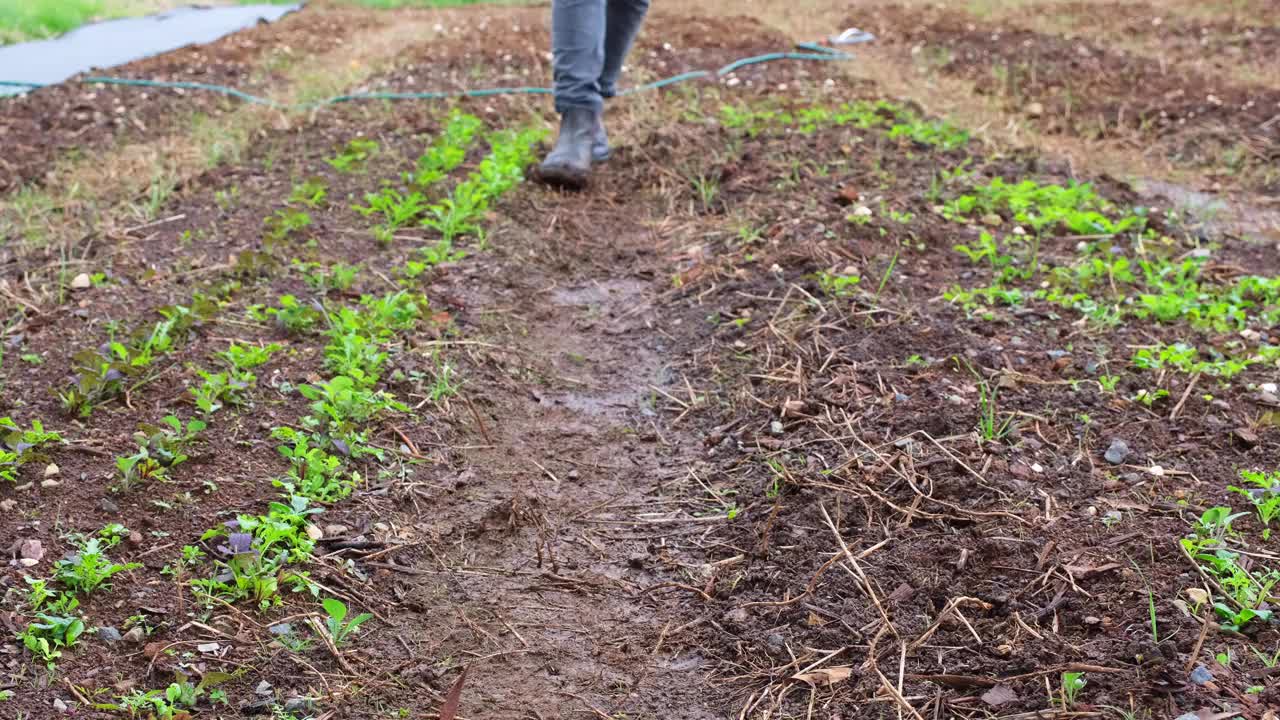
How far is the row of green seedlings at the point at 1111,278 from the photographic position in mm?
2658

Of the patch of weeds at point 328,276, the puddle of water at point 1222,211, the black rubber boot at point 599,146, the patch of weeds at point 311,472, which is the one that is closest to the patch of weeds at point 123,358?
the patch of weeds at point 328,276

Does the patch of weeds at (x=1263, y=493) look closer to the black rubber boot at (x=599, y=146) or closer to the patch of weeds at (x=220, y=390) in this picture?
the patch of weeds at (x=220, y=390)

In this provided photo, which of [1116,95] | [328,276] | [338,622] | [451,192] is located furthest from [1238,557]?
[1116,95]

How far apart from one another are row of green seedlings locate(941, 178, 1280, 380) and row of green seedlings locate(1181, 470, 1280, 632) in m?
0.54

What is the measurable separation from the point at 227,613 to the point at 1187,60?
5.94 m

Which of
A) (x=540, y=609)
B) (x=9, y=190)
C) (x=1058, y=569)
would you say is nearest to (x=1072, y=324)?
(x=1058, y=569)

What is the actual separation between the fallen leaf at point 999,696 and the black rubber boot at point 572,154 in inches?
107

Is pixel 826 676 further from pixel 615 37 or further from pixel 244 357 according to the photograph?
pixel 615 37

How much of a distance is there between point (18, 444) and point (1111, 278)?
2750 mm

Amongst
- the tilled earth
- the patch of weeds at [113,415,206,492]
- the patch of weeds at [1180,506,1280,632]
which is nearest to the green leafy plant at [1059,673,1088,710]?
the tilled earth

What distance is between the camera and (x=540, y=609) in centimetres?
204

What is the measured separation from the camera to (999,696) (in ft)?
5.55

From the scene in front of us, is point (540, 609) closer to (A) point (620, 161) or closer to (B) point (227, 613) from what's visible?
(B) point (227, 613)

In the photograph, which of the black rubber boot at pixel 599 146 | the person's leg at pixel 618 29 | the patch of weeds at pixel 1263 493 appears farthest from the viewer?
the person's leg at pixel 618 29
